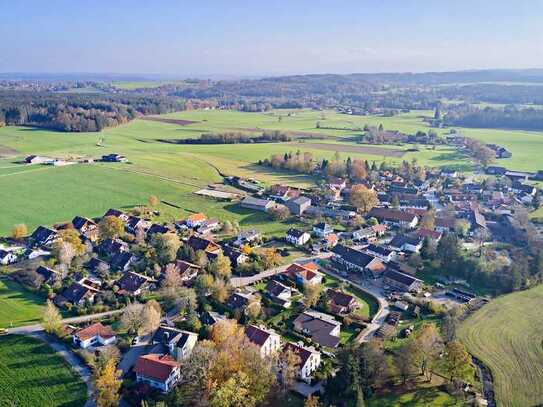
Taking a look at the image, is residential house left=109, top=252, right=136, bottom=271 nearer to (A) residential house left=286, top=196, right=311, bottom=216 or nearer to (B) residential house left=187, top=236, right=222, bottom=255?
(B) residential house left=187, top=236, right=222, bottom=255

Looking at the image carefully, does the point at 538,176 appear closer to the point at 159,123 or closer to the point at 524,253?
the point at 524,253

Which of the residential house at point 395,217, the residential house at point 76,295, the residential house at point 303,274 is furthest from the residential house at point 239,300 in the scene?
the residential house at point 395,217

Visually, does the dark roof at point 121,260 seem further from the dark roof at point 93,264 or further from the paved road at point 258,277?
the paved road at point 258,277

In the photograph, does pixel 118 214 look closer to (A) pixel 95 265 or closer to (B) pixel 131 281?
(A) pixel 95 265

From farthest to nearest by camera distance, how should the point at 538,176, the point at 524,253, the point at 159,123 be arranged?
1. the point at 159,123
2. the point at 538,176
3. the point at 524,253

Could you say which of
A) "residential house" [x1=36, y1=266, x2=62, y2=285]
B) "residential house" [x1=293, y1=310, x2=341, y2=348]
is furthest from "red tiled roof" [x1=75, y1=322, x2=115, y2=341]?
"residential house" [x1=293, y1=310, x2=341, y2=348]

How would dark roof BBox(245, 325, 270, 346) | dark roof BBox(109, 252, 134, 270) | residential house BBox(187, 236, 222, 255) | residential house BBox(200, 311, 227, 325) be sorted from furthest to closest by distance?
1. residential house BBox(187, 236, 222, 255)
2. dark roof BBox(109, 252, 134, 270)
3. residential house BBox(200, 311, 227, 325)
4. dark roof BBox(245, 325, 270, 346)

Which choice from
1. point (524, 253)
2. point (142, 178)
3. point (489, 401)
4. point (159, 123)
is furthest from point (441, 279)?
point (159, 123)
